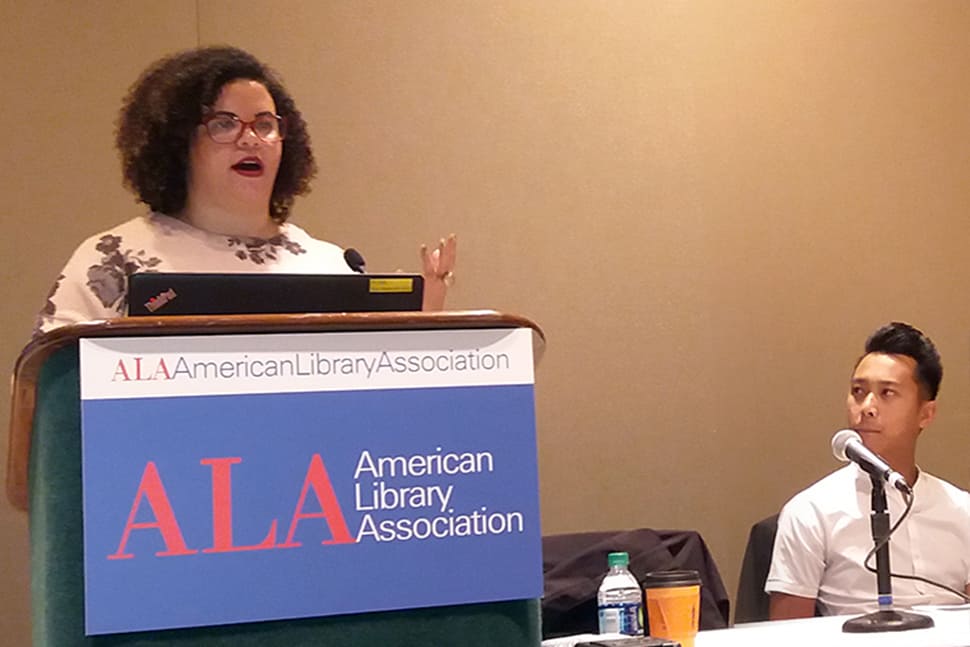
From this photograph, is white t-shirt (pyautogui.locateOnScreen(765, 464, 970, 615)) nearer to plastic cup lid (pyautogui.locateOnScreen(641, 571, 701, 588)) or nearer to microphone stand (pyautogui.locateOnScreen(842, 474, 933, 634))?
microphone stand (pyautogui.locateOnScreen(842, 474, 933, 634))

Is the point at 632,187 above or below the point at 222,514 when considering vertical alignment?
above

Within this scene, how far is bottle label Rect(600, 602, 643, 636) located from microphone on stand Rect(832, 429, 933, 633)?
389 mm

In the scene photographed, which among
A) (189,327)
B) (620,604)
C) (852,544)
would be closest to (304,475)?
(189,327)

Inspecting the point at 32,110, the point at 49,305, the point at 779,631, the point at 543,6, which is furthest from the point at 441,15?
the point at 779,631

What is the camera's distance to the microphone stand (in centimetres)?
217

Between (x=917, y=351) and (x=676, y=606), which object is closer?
(x=676, y=606)

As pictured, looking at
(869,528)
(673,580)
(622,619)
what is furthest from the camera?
(869,528)

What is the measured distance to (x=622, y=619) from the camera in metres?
2.17

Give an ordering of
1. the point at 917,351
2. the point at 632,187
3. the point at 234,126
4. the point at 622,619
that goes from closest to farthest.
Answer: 1. the point at 622,619
2. the point at 234,126
3. the point at 917,351
4. the point at 632,187

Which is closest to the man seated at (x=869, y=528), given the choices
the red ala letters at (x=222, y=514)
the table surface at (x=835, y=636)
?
the table surface at (x=835, y=636)

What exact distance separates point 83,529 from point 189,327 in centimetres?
23

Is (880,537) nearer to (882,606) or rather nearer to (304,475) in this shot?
(882,606)

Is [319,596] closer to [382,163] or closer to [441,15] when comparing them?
[382,163]

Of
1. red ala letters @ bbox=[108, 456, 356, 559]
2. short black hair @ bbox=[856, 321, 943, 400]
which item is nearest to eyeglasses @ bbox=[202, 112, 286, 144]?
red ala letters @ bbox=[108, 456, 356, 559]
